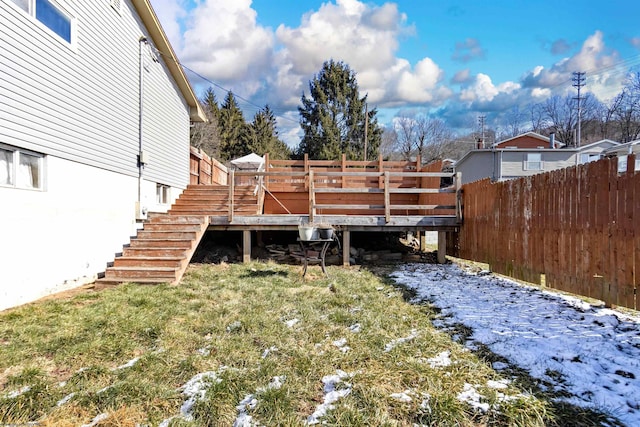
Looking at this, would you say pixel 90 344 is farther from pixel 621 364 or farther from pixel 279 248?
pixel 279 248

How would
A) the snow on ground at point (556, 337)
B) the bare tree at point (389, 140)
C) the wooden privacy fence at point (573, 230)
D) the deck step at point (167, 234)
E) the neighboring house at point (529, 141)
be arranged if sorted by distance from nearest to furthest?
the snow on ground at point (556, 337)
the wooden privacy fence at point (573, 230)
the deck step at point (167, 234)
the neighboring house at point (529, 141)
the bare tree at point (389, 140)

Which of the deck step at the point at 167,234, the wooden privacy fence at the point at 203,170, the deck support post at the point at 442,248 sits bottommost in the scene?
the deck support post at the point at 442,248

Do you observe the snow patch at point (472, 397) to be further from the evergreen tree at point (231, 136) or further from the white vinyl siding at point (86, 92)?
the evergreen tree at point (231, 136)

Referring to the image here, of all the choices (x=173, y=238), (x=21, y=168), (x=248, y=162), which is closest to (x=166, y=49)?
(x=173, y=238)

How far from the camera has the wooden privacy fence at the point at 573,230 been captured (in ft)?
11.7

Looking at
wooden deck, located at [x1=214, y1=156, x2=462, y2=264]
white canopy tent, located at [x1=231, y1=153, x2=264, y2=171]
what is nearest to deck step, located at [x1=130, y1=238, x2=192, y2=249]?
wooden deck, located at [x1=214, y1=156, x2=462, y2=264]

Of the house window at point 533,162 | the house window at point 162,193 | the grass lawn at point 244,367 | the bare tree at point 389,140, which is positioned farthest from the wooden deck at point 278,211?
the bare tree at point 389,140

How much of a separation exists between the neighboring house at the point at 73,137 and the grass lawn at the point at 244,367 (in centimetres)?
108

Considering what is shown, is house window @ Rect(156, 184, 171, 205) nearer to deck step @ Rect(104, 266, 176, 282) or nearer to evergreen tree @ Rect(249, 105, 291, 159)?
deck step @ Rect(104, 266, 176, 282)

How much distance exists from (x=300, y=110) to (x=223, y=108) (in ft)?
33.2

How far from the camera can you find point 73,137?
5.62m

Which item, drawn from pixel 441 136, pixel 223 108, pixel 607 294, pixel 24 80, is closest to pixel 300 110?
pixel 223 108

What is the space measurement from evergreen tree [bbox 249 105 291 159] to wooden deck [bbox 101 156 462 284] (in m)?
22.6

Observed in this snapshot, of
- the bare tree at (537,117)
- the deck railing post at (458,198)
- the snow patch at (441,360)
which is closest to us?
the snow patch at (441,360)
